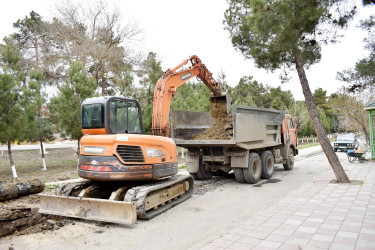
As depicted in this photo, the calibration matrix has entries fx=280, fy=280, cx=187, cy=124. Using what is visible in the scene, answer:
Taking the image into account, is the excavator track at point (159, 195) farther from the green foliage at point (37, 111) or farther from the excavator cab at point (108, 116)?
the green foliage at point (37, 111)

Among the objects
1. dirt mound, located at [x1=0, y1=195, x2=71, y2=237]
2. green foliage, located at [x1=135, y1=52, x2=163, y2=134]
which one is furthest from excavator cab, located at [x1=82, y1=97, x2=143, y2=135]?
green foliage, located at [x1=135, y1=52, x2=163, y2=134]

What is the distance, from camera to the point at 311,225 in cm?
493

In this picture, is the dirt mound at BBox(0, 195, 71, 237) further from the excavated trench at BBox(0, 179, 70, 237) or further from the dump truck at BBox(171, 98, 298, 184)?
the dump truck at BBox(171, 98, 298, 184)

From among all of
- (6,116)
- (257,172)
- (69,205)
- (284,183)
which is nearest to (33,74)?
(6,116)

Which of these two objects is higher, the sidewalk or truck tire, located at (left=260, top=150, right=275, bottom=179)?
truck tire, located at (left=260, top=150, right=275, bottom=179)

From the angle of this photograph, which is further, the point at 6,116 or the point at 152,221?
the point at 6,116

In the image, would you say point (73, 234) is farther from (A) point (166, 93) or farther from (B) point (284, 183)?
(B) point (284, 183)

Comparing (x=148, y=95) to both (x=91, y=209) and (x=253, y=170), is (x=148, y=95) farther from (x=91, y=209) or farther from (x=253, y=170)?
(x=91, y=209)

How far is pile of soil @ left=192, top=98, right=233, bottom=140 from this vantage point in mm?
9016

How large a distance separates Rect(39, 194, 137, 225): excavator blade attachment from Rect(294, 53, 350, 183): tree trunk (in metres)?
6.78

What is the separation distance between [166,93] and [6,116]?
25.4 feet

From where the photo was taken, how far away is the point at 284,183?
Answer: 961 cm

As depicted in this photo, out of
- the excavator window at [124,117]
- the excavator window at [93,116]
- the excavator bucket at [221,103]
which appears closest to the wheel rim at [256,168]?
the excavator bucket at [221,103]

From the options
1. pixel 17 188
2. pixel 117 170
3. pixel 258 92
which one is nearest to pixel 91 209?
pixel 117 170
